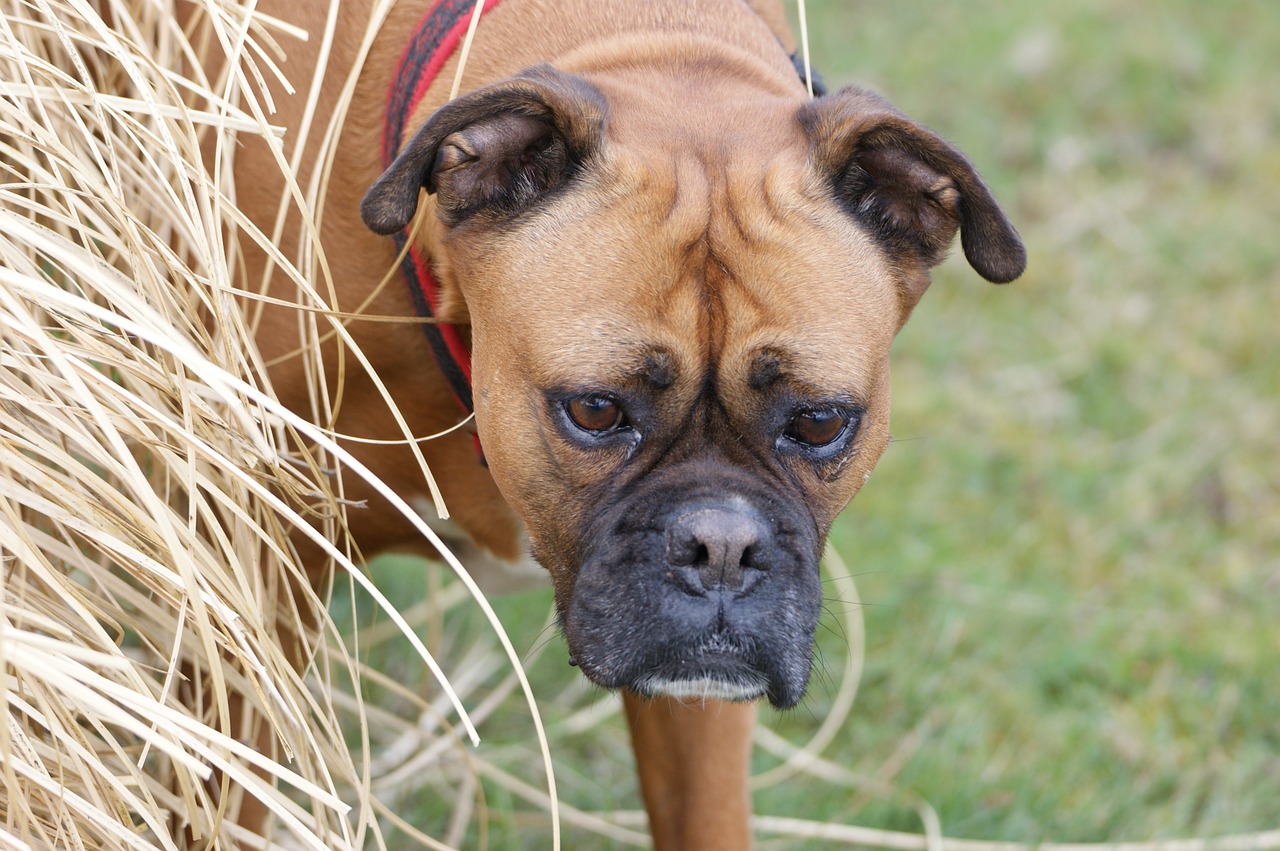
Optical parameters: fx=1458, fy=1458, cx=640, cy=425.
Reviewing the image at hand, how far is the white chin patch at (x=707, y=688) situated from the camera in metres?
2.62

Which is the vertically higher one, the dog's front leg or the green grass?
the dog's front leg

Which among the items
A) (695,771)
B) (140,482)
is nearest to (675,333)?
(140,482)

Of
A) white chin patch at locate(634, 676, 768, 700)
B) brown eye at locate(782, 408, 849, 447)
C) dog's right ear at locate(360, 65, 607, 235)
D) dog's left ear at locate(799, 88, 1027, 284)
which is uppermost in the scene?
dog's right ear at locate(360, 65, 607, 235)

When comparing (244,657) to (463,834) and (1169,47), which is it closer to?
→ (463,834)

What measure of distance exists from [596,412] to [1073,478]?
2986 millimetres

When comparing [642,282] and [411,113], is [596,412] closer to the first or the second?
[642,282]

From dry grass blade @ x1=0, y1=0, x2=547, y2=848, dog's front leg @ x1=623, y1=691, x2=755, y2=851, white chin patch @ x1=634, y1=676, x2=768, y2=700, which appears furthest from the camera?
dog's front leg @ x1=623, y1=691, x2=755, y2=851

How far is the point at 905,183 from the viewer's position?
9.24ft

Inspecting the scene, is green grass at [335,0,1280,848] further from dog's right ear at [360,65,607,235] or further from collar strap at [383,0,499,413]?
dog's right ear at [360,65,607,235]

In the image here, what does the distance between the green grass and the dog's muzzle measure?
3.85ft

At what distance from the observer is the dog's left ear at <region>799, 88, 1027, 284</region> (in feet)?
8.86

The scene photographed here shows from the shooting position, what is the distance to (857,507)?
495 cm

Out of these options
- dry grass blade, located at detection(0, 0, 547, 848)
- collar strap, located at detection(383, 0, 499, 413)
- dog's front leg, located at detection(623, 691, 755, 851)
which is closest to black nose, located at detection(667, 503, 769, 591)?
dry grass blade, located at detection(0, 0, 547, 848)

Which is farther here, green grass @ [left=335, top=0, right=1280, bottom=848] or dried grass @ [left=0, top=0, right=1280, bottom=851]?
green grass @ [left=335, top=0, right=1280, bottom=848]
